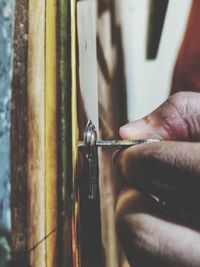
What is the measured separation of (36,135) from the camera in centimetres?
29

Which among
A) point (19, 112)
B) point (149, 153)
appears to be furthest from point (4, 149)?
point (149, 153)

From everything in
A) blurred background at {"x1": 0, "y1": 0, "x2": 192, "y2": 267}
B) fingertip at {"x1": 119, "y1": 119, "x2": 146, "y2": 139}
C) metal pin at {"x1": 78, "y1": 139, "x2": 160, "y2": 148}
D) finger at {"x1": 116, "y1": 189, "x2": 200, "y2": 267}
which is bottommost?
finger at {"x1": 116, "y1": 189, "x2": 200, "y2": 267}

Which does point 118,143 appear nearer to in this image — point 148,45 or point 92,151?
point 92,151

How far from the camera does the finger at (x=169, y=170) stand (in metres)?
0.35

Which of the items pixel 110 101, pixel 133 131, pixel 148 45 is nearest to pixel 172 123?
pixel 133 131

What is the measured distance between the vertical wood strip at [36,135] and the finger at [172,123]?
0.15m

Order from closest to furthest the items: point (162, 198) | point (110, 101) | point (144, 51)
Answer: point (162, 198)
point (110, 101)
point (144, 51)

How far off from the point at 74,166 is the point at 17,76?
11cm

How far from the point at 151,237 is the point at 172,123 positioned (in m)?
0.13

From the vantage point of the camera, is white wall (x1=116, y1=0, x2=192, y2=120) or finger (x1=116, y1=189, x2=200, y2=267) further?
white wall (x1=116, y1=0, x2=192, y2=120)

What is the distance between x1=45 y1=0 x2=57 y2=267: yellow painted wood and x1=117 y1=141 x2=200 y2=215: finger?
0.34 feet

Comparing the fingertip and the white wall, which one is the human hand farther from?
the white wall

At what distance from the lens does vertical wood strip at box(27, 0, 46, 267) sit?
28cm

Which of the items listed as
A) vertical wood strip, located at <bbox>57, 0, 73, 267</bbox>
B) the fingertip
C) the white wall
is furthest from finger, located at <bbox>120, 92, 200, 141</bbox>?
the white wall
